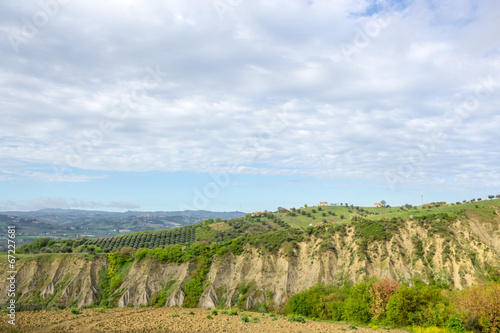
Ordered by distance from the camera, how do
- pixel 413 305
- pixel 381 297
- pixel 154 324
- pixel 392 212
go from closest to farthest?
pixel 154 324 → pixel 413 305 → pixel 381 297 → pixel 392 212

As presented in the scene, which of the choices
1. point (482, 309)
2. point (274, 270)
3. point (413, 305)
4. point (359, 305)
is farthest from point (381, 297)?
point (274, 270)

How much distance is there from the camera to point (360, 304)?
132 ft

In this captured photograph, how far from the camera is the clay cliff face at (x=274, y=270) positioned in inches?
2035

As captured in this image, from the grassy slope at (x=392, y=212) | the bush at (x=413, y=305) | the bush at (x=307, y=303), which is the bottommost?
the bush at (x=307, y=303)

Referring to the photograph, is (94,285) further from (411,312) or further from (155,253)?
(411,312)

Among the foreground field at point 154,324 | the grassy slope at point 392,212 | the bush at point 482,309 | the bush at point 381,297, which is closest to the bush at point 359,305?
the bush at point 381,297

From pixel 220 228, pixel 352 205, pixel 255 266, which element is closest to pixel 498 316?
pixel 255 266

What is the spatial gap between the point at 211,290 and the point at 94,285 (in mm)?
20506

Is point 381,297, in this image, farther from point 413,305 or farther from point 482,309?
point 482,309

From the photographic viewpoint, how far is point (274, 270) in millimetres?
58656

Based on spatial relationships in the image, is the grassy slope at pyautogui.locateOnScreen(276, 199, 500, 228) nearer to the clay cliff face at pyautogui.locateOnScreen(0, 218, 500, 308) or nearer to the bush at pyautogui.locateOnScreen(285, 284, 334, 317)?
the clay cliff face at pyautogui.locateOnScreen(0, 218, 500, 308)

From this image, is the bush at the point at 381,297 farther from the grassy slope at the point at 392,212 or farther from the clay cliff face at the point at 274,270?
the grassy slope at the point at 392,212

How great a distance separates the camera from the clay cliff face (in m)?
51.7

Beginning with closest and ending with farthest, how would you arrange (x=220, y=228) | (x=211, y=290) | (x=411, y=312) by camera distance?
(x=411, y=312), (x=211, y=290), (x=220, y=228)
